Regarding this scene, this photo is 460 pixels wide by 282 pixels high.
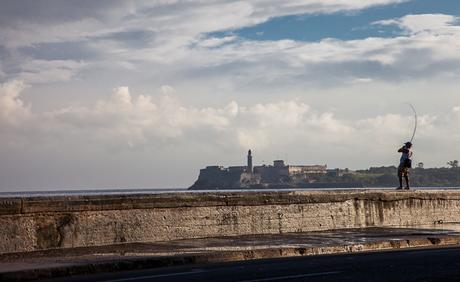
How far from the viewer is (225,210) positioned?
17.0 metres

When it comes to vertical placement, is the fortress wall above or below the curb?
above

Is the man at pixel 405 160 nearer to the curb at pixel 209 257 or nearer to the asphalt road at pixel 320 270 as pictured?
the curb at pixel 209 257

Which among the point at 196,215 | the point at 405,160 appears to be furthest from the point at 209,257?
the point at 405,160

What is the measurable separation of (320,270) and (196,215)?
563cm

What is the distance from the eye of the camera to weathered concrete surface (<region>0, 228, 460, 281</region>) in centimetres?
1159

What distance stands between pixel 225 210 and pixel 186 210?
1134 millimetres

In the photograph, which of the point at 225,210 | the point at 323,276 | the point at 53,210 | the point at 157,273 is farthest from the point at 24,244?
the point at 323,276

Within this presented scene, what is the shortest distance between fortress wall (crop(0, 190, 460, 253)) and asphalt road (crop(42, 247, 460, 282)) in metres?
3.05

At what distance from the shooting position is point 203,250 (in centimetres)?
1397

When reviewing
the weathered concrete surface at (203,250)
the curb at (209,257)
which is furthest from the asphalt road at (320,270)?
the weathered concrete surface at (203,250)

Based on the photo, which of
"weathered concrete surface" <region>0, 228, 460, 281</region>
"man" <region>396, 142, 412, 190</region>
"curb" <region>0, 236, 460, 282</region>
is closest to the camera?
"curb" <region>0, 236, 460, 282</region>

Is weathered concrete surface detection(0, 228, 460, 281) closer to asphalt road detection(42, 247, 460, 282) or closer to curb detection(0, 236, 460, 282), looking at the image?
curb detection(0, 236, 460, 282)

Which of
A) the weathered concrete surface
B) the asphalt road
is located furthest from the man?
the asphalt road

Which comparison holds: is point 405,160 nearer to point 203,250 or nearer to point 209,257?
point 203,250
